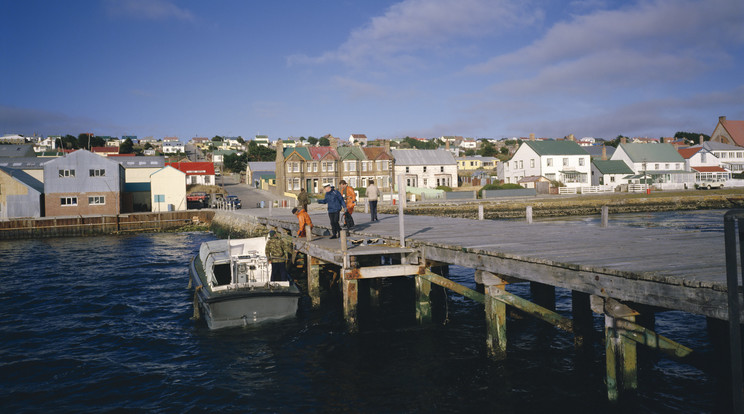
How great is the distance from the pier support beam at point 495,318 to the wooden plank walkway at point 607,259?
0.39 metres

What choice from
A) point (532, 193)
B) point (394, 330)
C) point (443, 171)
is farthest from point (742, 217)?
point (443, 171)

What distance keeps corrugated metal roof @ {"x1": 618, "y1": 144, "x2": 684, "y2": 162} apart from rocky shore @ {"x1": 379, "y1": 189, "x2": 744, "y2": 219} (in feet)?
75.7

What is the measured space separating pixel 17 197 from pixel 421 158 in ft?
191

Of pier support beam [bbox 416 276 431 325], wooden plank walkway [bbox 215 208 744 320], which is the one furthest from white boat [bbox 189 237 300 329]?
pier support beam [bbox 416 276 431 325]

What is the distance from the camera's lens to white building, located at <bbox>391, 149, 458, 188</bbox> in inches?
3314

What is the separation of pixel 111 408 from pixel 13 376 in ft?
12.6

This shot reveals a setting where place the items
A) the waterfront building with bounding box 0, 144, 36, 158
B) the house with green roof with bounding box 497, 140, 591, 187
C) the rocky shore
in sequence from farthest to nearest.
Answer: the house with green roof with bounding box 497, 140, 591, 187, the waterfront building with bounding box 0, 144, 36, 158, the rocky shore

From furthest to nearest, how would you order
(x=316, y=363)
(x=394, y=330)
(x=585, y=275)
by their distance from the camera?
1. (x=394, y=330)
2. (x=316, y=363)
3. (x=585, y=275)

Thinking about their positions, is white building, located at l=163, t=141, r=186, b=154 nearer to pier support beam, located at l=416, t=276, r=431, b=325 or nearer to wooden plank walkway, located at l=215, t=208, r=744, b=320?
pier support beam, located at l=416, t=276, r=431, b=325

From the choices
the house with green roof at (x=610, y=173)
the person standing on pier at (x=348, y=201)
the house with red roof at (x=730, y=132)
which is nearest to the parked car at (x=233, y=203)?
the person standing on pier at (x=348, y=201)

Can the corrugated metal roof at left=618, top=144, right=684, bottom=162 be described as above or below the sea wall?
above

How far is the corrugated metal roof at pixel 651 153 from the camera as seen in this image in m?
86.1

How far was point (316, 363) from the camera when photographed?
12.2 meters

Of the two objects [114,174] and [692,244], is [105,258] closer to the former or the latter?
[114,174]
